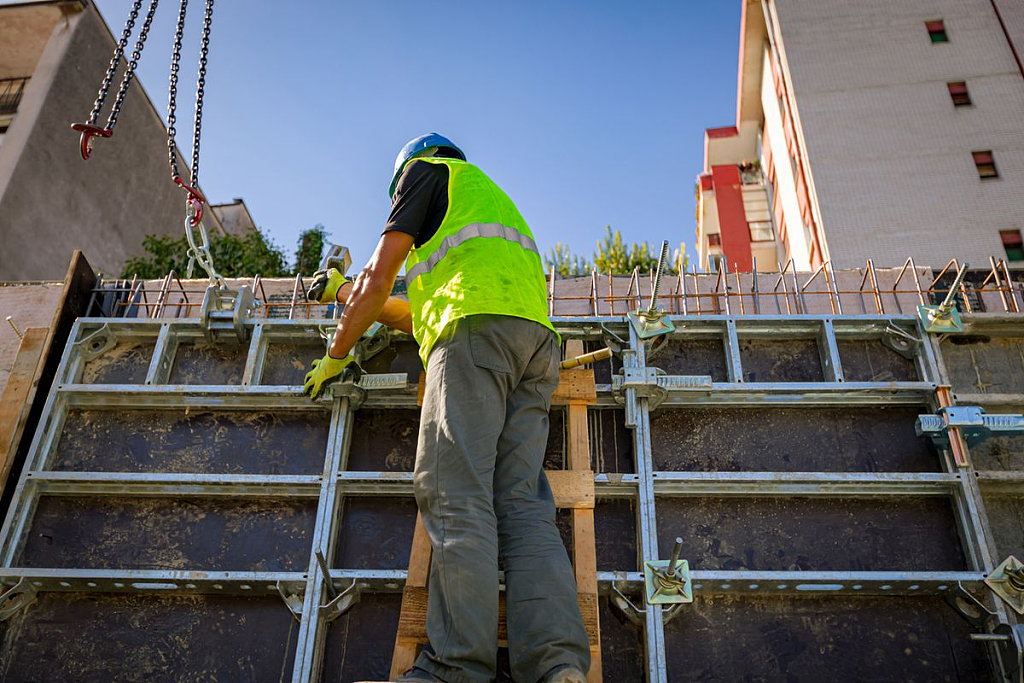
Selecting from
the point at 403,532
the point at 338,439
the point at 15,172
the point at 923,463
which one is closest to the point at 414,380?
the point at 338,439

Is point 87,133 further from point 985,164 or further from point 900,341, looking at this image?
point 985,164

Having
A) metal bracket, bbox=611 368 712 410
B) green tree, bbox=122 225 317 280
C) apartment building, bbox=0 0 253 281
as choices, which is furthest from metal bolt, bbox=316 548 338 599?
apartment building, bbox=0 0 253 281

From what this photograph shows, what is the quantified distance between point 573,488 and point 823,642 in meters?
1.78

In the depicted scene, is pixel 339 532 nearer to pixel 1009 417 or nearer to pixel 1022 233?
pixel 1009 417

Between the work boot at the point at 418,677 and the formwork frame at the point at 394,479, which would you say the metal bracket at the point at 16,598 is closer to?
the formwork frame at the point at 394,479

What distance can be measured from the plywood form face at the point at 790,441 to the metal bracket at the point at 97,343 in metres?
3.88

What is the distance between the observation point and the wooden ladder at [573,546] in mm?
3371

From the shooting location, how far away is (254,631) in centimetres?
467

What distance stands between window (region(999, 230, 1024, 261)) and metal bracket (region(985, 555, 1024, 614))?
42.3 ft

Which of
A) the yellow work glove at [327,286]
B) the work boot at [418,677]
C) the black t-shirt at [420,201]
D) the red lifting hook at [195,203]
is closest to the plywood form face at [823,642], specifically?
the work boot at [418,677]

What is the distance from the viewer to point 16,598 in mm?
4801

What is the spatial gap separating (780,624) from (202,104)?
545cm

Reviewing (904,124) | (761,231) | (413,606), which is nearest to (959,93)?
(904,124)

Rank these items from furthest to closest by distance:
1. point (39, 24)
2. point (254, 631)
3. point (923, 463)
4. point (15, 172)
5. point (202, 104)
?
point (39, 24) < point (15, 172) < point (202, 104) < point (923, 463) < point (254, 631)
